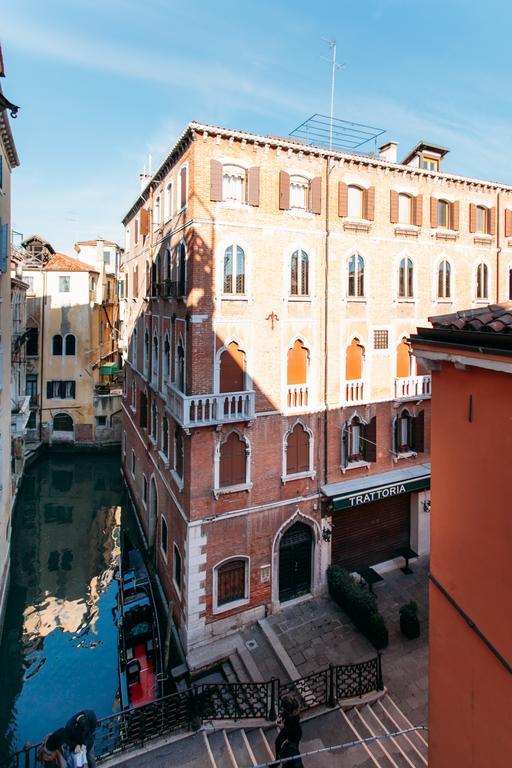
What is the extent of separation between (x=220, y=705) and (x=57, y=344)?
33905 mm

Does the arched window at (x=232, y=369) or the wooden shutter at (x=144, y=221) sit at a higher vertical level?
the wooden shutter at (x=144, y=221)

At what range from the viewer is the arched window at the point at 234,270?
1616cm

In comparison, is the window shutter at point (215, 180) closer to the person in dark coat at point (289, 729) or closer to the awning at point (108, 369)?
the person in dark coat at point (289, 729)

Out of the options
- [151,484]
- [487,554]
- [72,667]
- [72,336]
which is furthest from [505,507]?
[72,336]

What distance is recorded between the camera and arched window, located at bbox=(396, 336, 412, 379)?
66.2ft

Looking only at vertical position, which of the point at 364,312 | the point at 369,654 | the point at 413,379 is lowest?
the point at 369,654

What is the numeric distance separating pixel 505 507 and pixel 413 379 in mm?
14886

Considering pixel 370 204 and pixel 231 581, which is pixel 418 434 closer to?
pixel 370 204

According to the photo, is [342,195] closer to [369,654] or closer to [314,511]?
[314,511]

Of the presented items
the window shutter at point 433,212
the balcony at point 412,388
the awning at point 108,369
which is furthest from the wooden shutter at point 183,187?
the awning at point 108,369

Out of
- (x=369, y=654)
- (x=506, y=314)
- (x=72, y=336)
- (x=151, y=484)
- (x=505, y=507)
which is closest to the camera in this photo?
(x=505, y=507)

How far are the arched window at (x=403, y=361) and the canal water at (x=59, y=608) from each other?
15.8 metres

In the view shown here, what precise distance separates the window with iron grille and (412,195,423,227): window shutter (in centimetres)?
485

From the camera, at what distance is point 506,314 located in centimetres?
623
